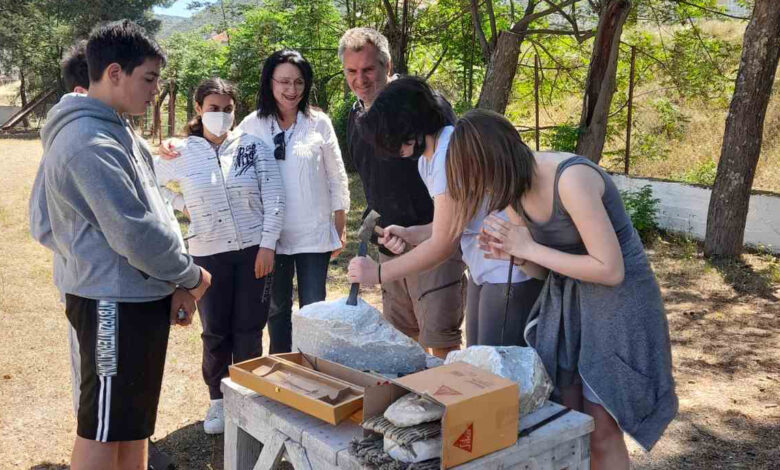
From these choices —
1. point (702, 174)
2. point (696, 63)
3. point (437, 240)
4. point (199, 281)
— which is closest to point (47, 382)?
point (199, 281)

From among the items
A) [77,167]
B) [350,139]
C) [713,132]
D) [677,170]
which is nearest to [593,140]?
[677,170]

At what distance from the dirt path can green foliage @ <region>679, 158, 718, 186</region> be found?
186cm

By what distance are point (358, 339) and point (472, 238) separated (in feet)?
1.81

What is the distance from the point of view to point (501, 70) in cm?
846

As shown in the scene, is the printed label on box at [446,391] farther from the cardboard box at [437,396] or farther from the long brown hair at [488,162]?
the long brown hair at [488,162]

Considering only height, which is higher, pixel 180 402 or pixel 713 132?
pixel 713 132

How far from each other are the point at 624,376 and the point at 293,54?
213 cm

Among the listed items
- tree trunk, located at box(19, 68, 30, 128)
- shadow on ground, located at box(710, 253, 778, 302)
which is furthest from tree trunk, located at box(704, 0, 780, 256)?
tree trunk, located at box(19, 68, 30, 128)

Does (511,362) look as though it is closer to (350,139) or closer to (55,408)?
(350,139)

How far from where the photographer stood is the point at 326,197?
3311 millimetres

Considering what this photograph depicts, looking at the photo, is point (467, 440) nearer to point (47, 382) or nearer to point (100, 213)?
point (100, 213)

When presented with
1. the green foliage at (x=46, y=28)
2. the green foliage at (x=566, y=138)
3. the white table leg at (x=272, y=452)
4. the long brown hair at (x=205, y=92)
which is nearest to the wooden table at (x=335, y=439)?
the white table leg at (x=272, y=452)

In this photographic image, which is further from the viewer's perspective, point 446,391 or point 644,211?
point 644,211

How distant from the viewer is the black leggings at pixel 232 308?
3119mm
